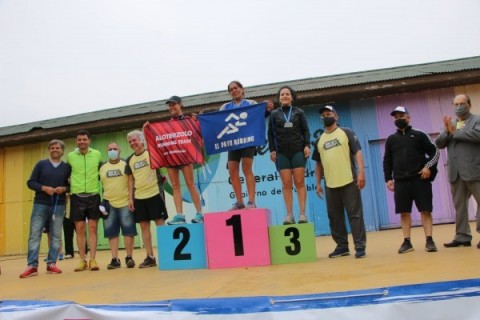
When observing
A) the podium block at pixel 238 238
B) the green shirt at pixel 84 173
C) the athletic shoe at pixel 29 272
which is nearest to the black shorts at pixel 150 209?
the green shirt at pixel 84 173

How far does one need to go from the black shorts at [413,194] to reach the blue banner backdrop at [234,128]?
1.77 metres

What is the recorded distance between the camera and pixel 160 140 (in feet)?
17.8

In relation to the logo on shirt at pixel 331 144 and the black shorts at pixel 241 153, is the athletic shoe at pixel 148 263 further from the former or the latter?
the logo on shirt at pixel 331 144

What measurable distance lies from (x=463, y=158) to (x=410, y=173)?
27.1 inches

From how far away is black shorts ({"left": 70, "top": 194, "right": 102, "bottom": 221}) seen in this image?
576 centimetres

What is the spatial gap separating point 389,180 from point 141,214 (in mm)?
3294

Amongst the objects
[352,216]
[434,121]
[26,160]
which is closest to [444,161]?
[434,121]

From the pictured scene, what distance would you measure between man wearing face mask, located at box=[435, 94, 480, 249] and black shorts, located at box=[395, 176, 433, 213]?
0.49m

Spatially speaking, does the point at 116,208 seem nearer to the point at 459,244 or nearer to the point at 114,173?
the point at 114,173

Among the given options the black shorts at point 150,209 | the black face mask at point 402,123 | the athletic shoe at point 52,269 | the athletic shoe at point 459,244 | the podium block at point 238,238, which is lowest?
the athletic shoe at point 459,244

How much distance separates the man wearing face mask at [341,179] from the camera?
4.80m

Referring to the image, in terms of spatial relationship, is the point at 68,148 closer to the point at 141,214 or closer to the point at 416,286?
the point at 141,214

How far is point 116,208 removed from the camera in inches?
229

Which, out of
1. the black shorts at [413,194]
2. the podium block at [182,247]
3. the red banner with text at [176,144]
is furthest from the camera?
the red banner with text at [176,144]
